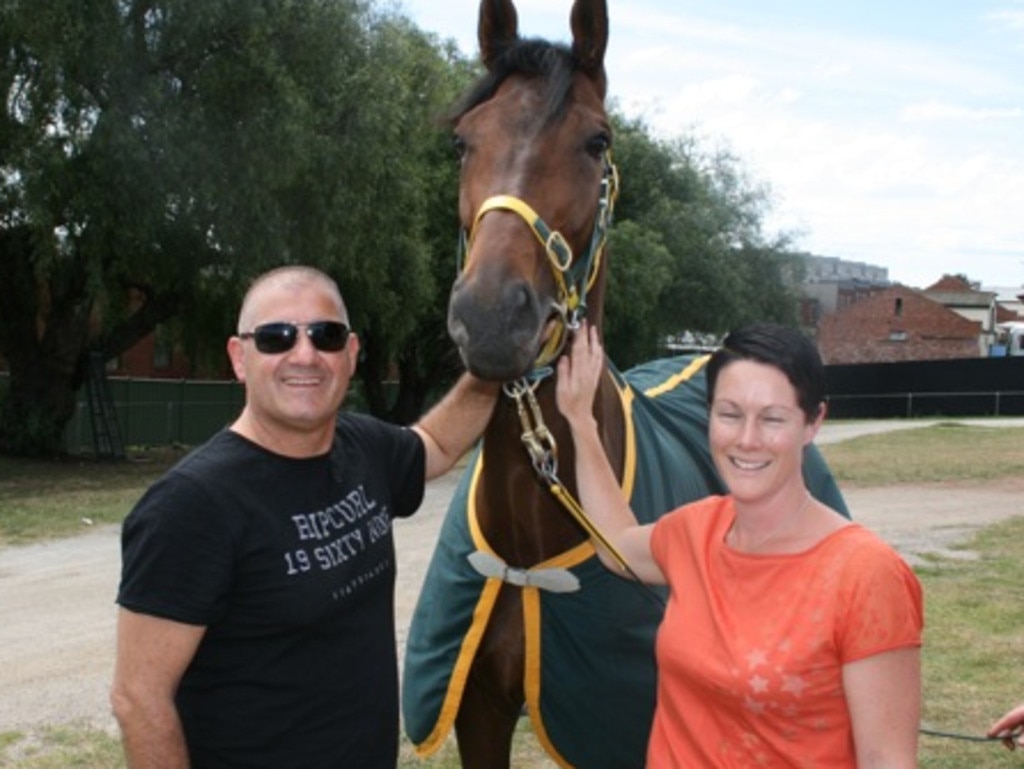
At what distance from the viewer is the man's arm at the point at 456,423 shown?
3035 mm

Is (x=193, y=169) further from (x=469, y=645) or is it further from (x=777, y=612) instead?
(x=777, y=612)

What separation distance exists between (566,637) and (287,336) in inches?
43.4

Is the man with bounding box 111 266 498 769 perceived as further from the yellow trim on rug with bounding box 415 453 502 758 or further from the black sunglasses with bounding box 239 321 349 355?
the yellow trim on rug with bounding box 415 453 502 758

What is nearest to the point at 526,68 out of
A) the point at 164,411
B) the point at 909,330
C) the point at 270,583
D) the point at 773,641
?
the point at 270,583

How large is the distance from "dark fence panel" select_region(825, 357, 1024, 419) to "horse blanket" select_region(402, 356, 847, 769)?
35048mm

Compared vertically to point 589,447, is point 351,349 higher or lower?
higher

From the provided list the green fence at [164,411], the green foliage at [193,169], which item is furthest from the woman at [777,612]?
the green fence at [164,411]

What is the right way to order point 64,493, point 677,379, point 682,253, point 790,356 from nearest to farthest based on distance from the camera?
point 790,356 → point 677,379 → point 64,493 → point 682,253

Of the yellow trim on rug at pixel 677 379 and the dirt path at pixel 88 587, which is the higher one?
the yellow trim on rug at pixel 677 379

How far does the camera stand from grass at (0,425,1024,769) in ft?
16.1

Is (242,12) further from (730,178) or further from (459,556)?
(730,178)

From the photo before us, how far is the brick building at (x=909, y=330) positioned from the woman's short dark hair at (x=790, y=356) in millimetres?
55773

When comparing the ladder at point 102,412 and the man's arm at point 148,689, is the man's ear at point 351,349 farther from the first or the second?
the ladder at point 102,412

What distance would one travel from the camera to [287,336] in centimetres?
244
